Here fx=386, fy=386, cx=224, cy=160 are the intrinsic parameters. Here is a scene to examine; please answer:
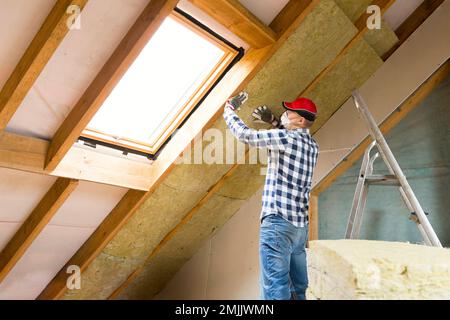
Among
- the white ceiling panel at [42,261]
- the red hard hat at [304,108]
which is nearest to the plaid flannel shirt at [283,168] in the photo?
the red hard hat at [304,108]

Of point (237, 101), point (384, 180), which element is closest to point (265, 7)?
point (237, 101)

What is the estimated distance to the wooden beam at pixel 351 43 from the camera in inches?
93.0

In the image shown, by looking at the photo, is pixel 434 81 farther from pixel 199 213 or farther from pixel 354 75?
pixel 199 213

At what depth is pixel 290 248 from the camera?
202cm

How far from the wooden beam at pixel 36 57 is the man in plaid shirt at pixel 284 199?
956mm

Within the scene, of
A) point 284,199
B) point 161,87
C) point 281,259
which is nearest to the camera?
point 281,259

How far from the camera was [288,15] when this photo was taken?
2.09 m

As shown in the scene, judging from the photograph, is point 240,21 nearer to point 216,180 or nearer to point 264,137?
point 264,137

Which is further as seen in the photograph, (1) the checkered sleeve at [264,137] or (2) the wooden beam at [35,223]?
(2) the wooden beam at [35,223]

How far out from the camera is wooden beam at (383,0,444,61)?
271 cm

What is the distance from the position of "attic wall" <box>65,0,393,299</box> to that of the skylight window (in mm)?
247

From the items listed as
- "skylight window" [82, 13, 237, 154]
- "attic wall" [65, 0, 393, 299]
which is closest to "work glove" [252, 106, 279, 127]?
"attic wall" [65, 0, 393, 299]

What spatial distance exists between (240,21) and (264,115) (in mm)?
729

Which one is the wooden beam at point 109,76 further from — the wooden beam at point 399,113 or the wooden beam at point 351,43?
the wooden beam at point 399,113
